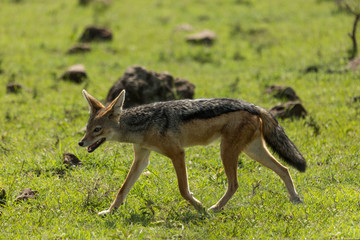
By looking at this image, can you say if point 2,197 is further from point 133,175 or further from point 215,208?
point 215,208

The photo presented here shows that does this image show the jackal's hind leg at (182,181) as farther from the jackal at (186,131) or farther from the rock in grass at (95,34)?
the rock in grass at (95,34)

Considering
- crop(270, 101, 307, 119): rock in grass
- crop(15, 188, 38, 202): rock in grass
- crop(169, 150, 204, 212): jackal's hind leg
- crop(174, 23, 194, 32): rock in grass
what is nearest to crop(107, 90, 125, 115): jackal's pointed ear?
crop(169, 150, 204, 212): jackal's hind leg

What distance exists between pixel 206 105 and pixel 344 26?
42.4 feet

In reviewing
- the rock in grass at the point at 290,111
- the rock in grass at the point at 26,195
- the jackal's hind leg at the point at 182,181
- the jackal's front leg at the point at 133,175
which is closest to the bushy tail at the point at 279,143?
the jackal's hind leg at the point at 182,181

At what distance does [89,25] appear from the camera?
63.9ft

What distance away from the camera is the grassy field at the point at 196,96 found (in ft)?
23.2

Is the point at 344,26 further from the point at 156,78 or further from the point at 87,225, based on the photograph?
the point at 87,225


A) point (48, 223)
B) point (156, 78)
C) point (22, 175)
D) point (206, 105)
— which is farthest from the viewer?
point (156, 78)

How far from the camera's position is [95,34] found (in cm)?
1845

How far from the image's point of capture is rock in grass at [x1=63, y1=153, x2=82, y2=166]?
8969 millimetres

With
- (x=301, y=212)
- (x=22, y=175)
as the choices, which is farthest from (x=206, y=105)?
(x=22, y=175)

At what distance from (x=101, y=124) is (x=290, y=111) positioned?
211 inches

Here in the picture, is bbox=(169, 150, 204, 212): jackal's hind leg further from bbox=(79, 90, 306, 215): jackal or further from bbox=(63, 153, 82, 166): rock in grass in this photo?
bbox=(63, 153, 82, 166): rock in grass

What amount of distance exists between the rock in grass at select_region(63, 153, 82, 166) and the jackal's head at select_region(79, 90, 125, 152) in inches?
65.2
